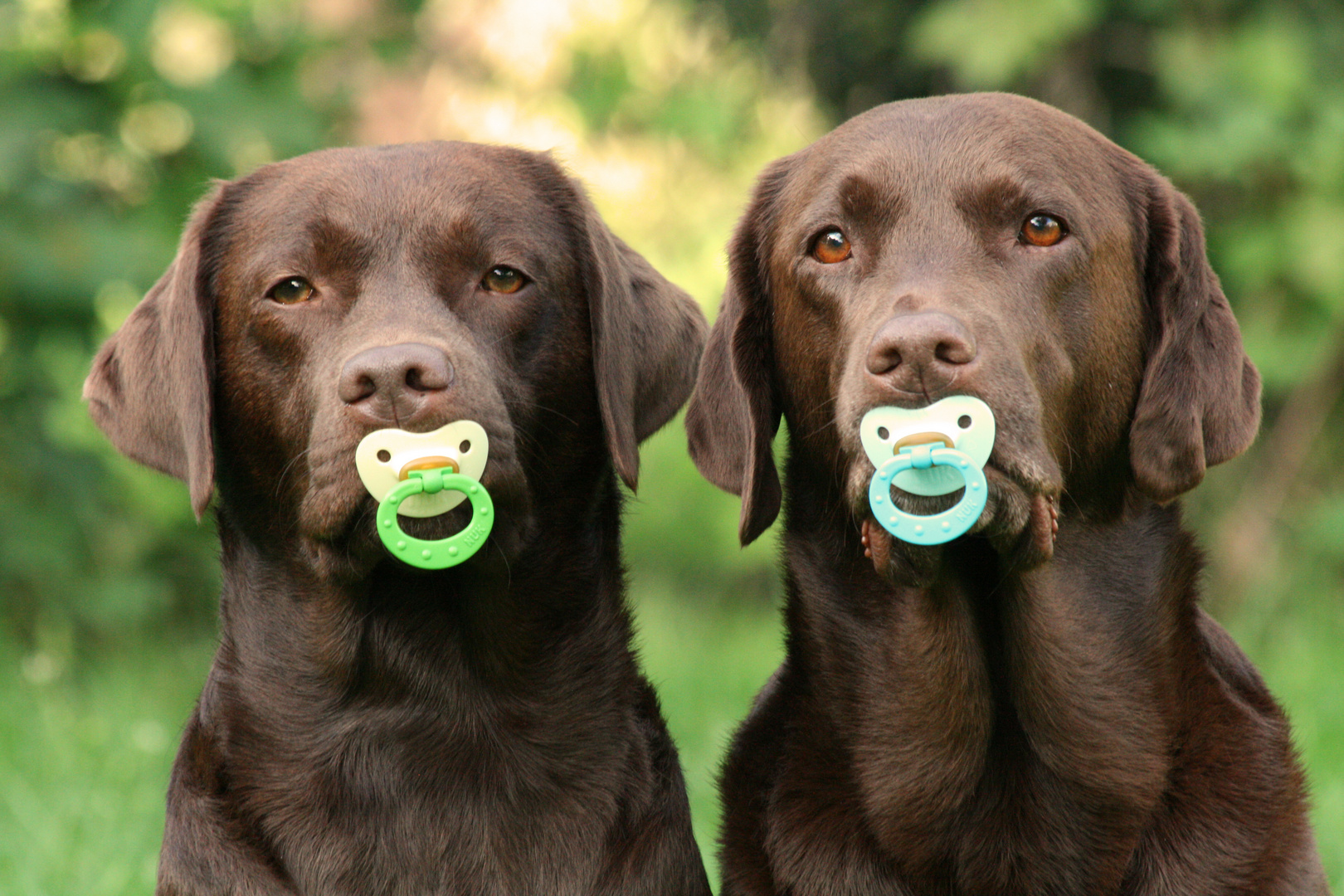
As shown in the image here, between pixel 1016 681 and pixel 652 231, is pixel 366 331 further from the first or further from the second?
pixel 652 231

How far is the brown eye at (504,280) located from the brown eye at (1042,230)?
1170 mm

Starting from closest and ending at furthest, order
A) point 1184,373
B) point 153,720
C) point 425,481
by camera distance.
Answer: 1. point 425,481
2. point 1184,373
3. point 153,720

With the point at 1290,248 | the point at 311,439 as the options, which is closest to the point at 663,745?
the point at 311,439

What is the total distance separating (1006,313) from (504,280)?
1.21 metres

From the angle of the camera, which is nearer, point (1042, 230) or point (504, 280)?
point (1042, 230)

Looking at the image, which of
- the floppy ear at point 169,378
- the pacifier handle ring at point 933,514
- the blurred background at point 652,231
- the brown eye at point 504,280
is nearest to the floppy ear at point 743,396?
the brown eye at point 504,280

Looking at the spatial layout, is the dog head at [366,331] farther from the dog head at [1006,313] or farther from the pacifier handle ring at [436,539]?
the dog head at [1006,313]

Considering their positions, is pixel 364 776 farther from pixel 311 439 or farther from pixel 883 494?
pixel 883 494

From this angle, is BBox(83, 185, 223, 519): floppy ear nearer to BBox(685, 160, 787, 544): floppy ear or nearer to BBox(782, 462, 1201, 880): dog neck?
BBox(685, 160, 787, 544): floppy ear

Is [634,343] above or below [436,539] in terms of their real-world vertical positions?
above

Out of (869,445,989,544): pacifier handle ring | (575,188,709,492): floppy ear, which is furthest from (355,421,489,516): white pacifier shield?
(869,445,989,544): pacifier handle ring

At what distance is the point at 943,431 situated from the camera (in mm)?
3160

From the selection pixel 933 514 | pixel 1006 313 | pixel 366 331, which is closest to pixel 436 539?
pixel 366 331

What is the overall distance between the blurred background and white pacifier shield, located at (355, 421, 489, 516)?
258cm
